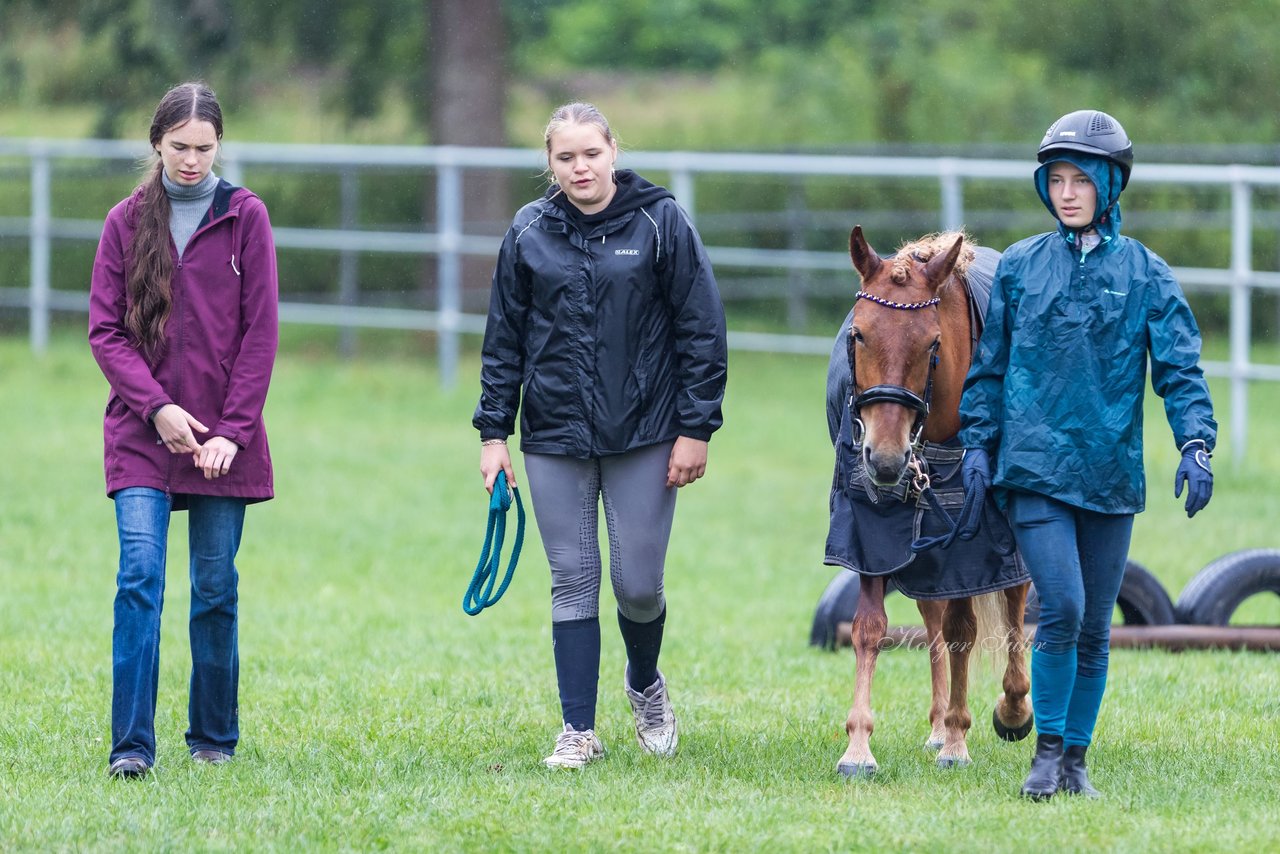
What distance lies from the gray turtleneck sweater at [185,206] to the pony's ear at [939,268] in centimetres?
208

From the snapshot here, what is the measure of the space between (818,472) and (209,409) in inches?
321

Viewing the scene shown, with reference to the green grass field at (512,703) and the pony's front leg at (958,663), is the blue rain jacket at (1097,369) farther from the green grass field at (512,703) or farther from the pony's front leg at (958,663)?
the pony's front leg at (958,663)

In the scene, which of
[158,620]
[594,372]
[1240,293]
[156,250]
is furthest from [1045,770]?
[1240,293]

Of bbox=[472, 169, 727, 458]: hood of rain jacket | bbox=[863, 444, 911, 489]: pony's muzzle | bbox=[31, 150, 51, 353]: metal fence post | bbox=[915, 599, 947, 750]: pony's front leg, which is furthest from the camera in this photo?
bbox=[31, 150, 51, 353]: metal fence post

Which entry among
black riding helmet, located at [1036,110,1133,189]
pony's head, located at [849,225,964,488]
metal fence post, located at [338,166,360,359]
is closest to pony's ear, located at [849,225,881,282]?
pony's head, located at [849,225,964,488]

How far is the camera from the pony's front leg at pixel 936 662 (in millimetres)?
6004

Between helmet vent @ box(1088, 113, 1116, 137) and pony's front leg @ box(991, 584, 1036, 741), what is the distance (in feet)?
5.10

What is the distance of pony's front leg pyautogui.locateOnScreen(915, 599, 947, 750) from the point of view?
19.7 ft

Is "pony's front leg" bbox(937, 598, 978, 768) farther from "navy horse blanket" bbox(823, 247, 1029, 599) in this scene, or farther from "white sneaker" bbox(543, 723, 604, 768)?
"white sneaker" bbox(543, 723, 604, 768)

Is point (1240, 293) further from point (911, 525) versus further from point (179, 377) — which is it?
point (179, 377)

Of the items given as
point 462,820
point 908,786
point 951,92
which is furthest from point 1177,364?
point 951,92

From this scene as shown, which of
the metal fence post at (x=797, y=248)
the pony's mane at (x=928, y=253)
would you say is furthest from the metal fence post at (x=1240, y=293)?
the metal fence post at (x=797, y=248)

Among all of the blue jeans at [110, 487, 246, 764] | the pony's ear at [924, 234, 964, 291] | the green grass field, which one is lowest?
the green grass field

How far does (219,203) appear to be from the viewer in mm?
5445
